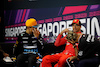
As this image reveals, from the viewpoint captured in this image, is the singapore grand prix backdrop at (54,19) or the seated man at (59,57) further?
the singapore grand prix backdrop at (54,19)

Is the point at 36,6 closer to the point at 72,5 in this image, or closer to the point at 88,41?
the point at 72,5

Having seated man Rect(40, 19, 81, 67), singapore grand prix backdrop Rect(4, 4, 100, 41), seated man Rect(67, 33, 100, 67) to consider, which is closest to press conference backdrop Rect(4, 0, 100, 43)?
singapore grand prix backdrop Rect(4, 4, 100, 41)

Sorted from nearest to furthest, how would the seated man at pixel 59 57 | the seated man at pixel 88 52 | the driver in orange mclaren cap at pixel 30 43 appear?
the seated man at pixel 88 52 → the seated man at pixel 59 57 → the driver in orange mclaren cap at pixel 30 43

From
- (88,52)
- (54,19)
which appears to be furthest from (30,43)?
(88,52)

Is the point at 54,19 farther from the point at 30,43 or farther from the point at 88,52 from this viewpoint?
the point at 88,52

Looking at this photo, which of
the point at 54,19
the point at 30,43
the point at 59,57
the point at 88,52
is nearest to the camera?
the point at 88,52

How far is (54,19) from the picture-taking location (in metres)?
5.11

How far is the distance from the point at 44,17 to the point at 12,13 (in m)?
1.35

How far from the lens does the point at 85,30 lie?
15.5 ft

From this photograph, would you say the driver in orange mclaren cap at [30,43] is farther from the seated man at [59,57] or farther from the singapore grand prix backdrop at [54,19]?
the singapore grand prix backdrop at [54,19]

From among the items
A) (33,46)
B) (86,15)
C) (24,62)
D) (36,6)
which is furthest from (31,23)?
(86,15)

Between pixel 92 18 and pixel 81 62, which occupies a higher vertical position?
pixel 92 18

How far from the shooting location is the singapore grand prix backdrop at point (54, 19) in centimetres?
462

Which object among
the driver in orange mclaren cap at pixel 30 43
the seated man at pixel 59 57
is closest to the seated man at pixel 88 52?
the seated man at pixel 59 57
